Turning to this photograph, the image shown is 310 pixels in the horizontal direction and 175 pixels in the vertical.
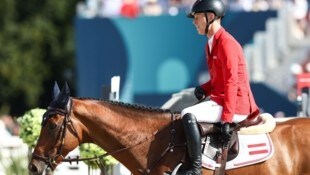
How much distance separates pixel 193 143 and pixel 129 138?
660mm

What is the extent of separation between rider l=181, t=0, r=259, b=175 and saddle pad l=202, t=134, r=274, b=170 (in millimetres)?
183

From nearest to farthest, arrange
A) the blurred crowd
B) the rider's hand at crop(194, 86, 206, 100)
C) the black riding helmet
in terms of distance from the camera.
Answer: the black riding helmet < the rider's hand at crop(194, 86, 206, 100) < the blurred crowd

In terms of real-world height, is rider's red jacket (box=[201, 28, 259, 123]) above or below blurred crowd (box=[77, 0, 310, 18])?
below

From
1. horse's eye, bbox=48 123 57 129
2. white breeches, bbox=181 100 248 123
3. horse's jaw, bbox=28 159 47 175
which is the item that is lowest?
horse's jaw, bbox=28 159 47 175

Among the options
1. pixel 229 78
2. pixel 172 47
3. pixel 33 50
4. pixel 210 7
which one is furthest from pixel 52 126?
pixel 33 50

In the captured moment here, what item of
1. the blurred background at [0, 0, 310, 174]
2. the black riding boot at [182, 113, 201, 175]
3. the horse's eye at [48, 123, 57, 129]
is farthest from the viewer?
the blurred background at [0, 0, 310, 174]

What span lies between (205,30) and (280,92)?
33.6ft

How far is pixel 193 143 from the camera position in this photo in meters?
9.69

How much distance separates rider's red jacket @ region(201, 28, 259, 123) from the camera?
9758 mm

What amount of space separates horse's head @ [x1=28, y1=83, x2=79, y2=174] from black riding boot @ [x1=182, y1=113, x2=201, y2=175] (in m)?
1.04

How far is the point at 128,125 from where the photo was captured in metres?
10.1

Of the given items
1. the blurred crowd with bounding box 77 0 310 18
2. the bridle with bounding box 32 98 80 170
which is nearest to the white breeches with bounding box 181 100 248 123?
Result: the bridle with bounding box 32 98 80 170

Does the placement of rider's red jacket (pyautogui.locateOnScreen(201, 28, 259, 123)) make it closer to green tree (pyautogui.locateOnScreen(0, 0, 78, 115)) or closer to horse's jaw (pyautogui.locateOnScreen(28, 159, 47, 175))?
horse's jaw (pyautogui.locateOnScreen(28, 159, 47, 175))

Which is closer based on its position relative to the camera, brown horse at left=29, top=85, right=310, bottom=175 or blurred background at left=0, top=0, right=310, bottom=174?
brown horse at left=29, top=85, right=310, bottom=175
